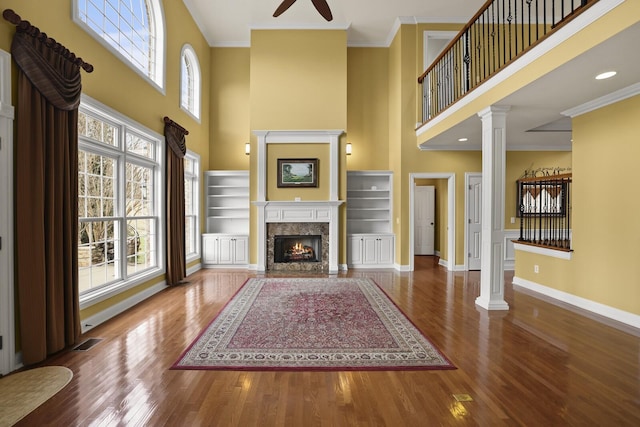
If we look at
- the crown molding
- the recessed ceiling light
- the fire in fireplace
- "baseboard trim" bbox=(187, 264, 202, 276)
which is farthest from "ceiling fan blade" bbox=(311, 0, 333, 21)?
"baseboard trim" bbox=(187, 264, 202, 276)

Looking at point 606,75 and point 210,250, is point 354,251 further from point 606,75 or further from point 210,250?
point 606,75

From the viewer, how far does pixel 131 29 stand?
173 inches

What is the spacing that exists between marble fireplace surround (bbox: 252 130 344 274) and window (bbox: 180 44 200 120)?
142 cm

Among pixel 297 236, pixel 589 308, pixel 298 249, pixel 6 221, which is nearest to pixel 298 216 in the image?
pixel 297 236

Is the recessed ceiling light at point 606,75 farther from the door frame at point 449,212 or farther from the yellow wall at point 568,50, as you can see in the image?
the door frame at point 449,212

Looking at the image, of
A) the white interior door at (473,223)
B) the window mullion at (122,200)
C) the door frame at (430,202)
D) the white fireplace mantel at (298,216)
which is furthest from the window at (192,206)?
the door frame at (430,202)

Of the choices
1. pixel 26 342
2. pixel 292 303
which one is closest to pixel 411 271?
pixel 292 303

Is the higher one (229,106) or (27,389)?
(229,106)

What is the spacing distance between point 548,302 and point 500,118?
2644mm

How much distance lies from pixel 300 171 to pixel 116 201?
3493mm

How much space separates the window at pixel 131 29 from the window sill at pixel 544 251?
6410mm

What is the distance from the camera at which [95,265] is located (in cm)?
374

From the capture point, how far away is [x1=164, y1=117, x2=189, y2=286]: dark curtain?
5.16m

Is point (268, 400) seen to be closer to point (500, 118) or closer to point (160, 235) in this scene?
point (160, 235)
